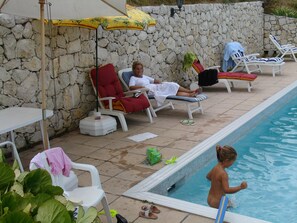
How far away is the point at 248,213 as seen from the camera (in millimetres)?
4523

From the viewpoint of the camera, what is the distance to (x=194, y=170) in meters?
5.36

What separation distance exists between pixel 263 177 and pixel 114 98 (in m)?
2.66

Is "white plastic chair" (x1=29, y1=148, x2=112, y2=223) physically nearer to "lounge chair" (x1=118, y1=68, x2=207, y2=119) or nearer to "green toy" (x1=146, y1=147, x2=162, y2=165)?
"green toy" (x1=146, y1=147, x2=162, y2=165)

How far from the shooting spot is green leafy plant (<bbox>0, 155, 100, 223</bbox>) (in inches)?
46.3

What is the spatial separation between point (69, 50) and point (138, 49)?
2.21 m

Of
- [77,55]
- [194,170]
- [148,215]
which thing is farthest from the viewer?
[77,55]

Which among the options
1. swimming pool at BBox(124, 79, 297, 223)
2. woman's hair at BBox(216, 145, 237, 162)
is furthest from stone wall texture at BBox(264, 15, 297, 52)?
woman's hair at BBox(216, 145, 237, 162)

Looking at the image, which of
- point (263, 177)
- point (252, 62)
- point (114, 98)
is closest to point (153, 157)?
point (263, 177)

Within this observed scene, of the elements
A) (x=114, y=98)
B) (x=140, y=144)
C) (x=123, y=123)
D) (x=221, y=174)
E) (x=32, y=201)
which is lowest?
(x=140, y=144)

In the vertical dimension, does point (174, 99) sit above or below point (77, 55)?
below

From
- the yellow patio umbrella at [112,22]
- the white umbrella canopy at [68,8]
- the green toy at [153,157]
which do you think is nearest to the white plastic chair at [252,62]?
the yellow patio umbrella at [112,22]

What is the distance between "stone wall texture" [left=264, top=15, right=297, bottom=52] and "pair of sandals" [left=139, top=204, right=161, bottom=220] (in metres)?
13.3

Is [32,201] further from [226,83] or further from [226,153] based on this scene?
[226,83]

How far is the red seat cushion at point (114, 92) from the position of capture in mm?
6680
